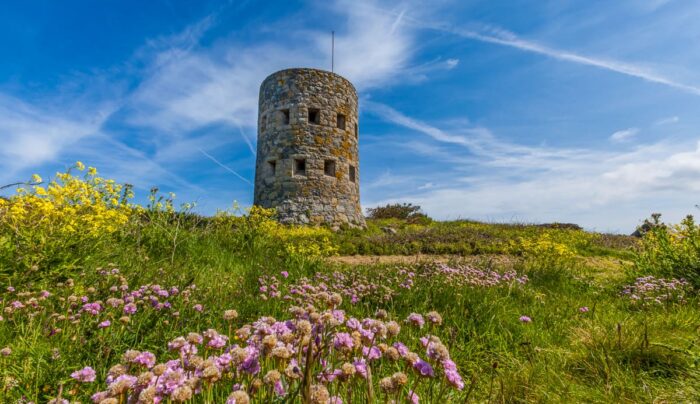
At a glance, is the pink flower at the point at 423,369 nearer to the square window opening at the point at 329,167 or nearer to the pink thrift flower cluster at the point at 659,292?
the pink thrift flower cluster at the point at 659,292

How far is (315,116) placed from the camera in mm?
17422

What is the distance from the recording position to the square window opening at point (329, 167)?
1700 centimetres

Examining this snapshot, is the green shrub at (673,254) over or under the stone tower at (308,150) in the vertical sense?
under

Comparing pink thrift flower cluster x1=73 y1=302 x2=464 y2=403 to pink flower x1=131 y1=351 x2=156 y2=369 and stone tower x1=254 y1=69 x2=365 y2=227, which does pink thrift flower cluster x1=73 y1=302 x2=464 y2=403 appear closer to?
pink flower x1=131 y1=351 x2=156 y2=369

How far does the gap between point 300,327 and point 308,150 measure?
50.0ft

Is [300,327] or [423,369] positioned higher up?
[300,327]

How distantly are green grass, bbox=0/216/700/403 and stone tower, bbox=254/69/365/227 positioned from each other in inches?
402

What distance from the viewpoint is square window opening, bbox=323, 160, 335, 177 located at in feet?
55.8

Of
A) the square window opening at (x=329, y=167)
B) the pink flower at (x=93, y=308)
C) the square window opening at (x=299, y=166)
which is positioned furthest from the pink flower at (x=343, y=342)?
the square window opening at (x=329, y=167)

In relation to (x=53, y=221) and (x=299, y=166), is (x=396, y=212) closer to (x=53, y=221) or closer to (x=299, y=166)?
(x=299, y=166)

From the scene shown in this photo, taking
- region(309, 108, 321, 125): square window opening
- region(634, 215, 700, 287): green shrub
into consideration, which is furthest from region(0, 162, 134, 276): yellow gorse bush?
region(309, 108, 321, 125): square window opening

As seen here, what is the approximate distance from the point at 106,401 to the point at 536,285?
6116 millimetres

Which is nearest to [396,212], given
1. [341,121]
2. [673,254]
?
[341,121]

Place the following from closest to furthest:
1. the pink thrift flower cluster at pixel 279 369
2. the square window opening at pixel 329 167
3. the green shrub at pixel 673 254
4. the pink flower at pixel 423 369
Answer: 1. the pink thrift flower cluster at pixel 279 369
2. the pink flower at pixel 423 369
3. the green shrub at pixel 673 254
4. the square window opening at pixel 329 167
